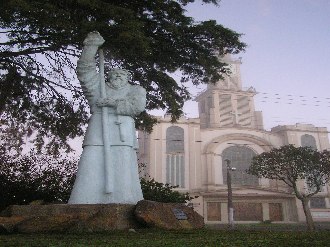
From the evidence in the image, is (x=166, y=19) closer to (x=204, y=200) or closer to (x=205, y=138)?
(x=204, y=200)

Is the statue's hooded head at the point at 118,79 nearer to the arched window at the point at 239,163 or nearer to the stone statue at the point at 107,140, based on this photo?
the stone statue at the point at 107,140

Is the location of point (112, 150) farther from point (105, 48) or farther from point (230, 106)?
point (230, 106)

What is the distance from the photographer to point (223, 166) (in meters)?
41.2

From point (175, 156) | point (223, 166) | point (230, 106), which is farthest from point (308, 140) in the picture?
point (175, 156)

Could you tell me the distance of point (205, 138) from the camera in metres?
42.9

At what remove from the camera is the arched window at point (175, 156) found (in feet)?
130

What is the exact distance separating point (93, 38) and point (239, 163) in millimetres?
37572

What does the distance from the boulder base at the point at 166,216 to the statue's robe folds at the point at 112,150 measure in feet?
2.68

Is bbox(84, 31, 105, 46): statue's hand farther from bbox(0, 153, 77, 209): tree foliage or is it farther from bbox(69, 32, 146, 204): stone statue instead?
bbox(0, 153, 77, 209): tree foliage

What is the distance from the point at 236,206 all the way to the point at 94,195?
33.5m

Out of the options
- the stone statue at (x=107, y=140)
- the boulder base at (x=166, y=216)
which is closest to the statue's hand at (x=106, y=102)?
the stone statue at (x=107, y=140)

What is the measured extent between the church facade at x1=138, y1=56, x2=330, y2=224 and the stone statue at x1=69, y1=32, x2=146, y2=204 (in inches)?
1227

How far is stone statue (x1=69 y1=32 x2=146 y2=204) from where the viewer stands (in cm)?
589

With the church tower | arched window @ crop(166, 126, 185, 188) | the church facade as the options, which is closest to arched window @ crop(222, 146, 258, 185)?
the church facade
